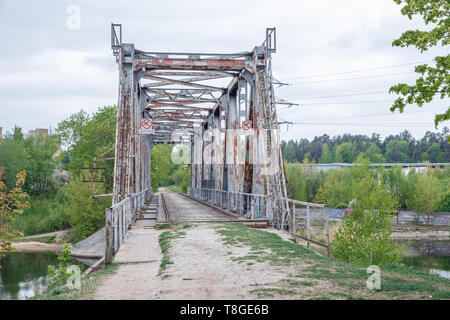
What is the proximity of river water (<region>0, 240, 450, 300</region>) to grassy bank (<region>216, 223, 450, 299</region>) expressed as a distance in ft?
45.0

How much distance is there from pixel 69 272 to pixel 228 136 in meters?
13.7

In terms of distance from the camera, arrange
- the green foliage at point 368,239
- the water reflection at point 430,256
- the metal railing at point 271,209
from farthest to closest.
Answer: the water reflection at point 430,256
the green foliage at point 368,239
the metal railing at point 271,209

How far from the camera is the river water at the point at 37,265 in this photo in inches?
816

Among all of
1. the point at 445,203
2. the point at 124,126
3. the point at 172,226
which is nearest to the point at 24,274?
the point at 124,126

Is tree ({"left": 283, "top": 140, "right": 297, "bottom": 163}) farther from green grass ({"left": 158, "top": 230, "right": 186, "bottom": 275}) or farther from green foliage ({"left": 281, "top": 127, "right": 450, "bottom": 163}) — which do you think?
green grass ({"left": 158, "top": 230, "right": 186, "bottom": 275})

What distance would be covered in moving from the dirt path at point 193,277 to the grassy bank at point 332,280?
0.81 feet

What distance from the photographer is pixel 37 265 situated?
89.1ft

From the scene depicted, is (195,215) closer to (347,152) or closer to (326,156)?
(326,156)

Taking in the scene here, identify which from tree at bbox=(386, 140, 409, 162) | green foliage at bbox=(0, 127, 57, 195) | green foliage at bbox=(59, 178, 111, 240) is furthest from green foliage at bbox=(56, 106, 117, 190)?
tree at bbox=(386, 140, 409, 162)

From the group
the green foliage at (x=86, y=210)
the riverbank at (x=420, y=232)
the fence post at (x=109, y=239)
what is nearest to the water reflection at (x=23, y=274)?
the green foliage at (x=86, y=210)

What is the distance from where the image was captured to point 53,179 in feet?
212

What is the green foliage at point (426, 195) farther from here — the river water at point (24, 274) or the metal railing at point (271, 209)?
the river water at point (24, 274)
